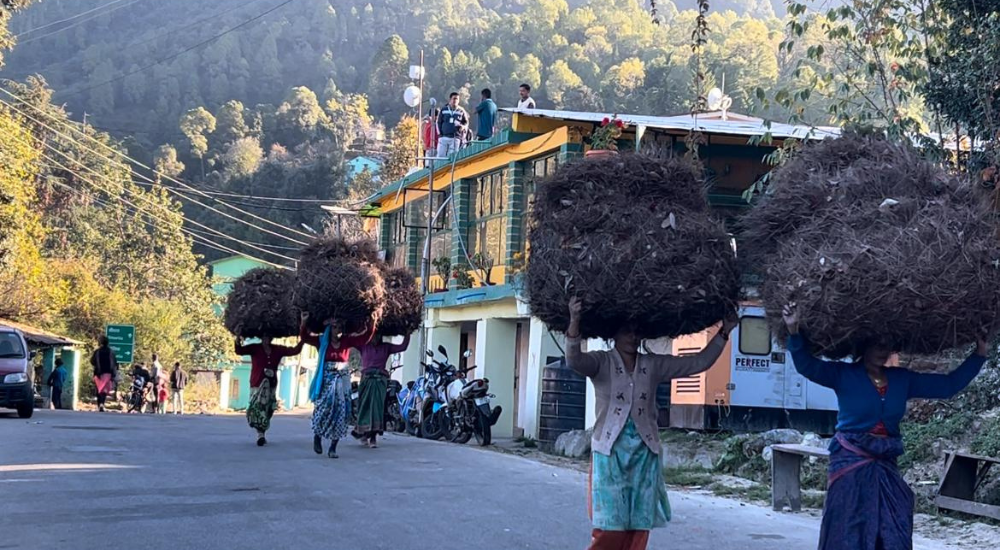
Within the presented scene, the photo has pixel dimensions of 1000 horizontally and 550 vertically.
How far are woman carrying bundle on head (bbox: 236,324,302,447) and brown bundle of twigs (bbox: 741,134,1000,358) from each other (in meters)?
10.9

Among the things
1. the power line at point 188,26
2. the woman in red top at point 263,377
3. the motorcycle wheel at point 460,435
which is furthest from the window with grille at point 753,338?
the power line at point 188,26

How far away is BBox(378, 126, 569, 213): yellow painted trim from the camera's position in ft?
73.9

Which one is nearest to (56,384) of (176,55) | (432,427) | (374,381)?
(432,427)

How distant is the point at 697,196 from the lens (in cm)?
691

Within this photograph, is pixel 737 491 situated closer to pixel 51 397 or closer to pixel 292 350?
pixel 292 350

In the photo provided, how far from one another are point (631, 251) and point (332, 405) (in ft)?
29.4

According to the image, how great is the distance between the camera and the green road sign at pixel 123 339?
39.1m

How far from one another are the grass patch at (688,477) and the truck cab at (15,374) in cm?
1422

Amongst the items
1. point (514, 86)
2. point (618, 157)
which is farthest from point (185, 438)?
point (514, 86)

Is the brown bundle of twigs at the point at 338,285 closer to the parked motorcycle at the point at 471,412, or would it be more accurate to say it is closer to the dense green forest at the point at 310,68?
the parked motorcycle at the point at 471,412

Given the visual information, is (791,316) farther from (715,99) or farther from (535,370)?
(715,99)

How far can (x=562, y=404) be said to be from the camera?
1991cm

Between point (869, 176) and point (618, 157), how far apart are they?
147 cm

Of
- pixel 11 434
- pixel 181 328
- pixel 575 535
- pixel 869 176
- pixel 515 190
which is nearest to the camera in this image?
pixel 869 176
